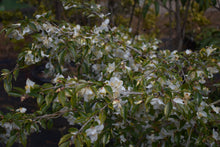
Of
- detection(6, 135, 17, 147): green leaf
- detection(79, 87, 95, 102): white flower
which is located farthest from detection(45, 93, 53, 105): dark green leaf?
detection(6, 135, 17, 147): green leaf

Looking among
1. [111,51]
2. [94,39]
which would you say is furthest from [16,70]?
[111,51]

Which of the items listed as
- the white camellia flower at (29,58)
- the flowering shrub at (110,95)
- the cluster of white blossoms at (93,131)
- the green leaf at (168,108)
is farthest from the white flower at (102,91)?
the white camellia flower at (29,58)

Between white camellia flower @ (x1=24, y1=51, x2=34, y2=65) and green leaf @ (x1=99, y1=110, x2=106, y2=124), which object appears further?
white camellia flower @ (x1=24, y1=51, x2=34, y2=65)

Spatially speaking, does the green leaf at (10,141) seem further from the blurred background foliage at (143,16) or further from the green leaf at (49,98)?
the blurred background foliage at (143,16)

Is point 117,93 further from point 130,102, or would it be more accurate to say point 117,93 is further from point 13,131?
point 13,131

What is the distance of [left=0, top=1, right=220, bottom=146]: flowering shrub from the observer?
890 mm

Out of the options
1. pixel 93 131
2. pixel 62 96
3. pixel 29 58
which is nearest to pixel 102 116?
pixel 93 131

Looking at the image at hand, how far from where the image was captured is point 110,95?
94cm

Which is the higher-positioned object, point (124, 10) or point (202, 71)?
point (124, 10)

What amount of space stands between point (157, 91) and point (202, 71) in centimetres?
51

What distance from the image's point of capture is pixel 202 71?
1284 millimetres

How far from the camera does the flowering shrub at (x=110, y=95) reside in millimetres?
890

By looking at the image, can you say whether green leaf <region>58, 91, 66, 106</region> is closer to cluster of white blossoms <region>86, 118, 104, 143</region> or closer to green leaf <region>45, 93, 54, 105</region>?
green leaf <region>45, 93, 54, 105</region>

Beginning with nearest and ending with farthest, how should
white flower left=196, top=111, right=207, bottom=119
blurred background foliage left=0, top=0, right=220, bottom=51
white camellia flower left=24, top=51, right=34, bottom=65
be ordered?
white flower left=196, top=111, right=207, bottom=119 < white camellia flower left=24, top=51, right=34, bottom=65 < blurred background foliage left=0, top=0, right=220, bottom=51
